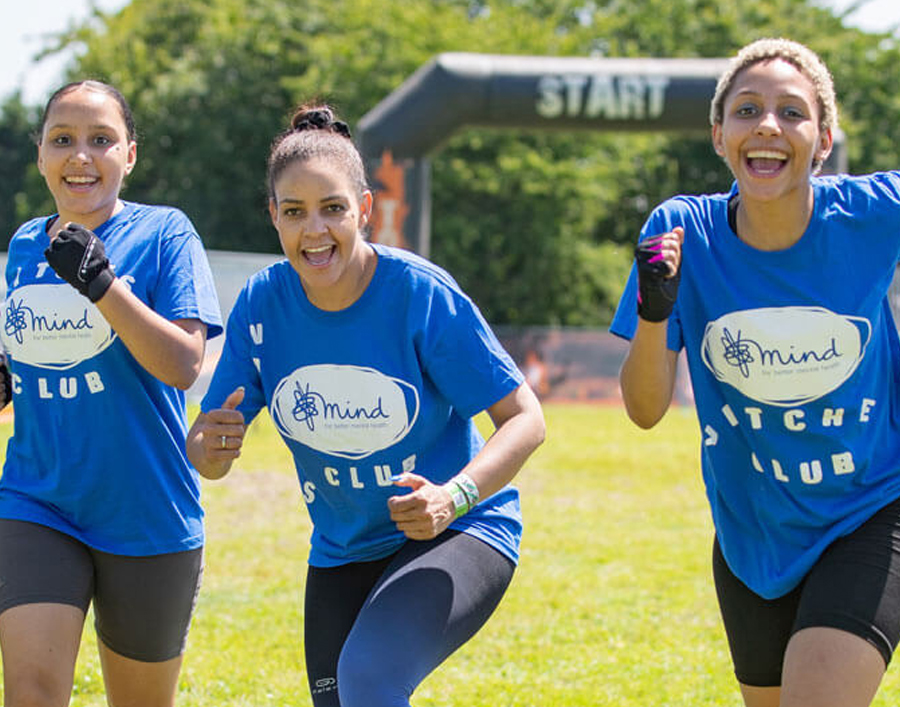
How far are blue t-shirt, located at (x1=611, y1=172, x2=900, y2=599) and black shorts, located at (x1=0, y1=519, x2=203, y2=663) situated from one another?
4.93 feet

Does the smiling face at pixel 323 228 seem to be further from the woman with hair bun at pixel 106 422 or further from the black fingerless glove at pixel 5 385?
the black fingerless glove at pixel 5 385

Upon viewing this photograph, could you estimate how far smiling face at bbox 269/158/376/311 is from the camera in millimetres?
3170

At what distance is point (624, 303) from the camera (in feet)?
10.8

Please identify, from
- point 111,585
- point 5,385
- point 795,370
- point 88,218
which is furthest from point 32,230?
point 795,370

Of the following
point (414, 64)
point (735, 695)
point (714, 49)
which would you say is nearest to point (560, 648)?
point (735, 695)

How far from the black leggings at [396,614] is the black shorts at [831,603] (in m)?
0.68

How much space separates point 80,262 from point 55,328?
38 centimetres

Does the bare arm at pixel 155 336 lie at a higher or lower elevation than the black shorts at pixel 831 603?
higher

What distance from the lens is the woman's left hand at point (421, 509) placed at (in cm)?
286

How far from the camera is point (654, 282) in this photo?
298 cm

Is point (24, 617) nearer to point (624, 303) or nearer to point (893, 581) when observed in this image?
point (624, 303)

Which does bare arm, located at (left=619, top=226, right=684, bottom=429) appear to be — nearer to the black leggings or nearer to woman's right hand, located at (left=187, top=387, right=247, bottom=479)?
the black leggings

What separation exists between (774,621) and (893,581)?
16.7 inches

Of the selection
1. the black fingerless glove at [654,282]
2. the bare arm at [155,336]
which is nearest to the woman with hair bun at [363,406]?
the bare arm at [155,336]
